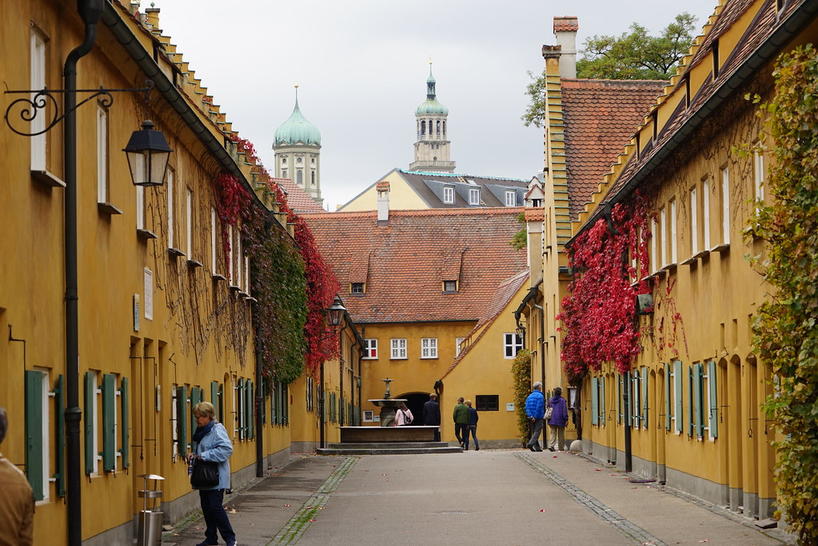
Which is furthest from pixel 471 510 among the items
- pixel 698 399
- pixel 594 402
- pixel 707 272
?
pixel 594 402

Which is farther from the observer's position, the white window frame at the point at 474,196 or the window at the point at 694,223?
the white window frame at the point at 474,196

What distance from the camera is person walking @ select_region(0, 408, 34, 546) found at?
8.13 meters

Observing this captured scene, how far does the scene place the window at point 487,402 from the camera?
68812 mm

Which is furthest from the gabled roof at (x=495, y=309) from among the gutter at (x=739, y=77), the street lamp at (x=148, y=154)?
Result: the street lamp at (x=148, y=154)

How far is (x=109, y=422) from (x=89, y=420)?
0.99 metres

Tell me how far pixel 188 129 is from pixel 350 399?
48.2 m

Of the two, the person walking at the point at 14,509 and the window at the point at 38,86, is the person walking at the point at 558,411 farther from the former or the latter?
the person walking at the point at 14,509

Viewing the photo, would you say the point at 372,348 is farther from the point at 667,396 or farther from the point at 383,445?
the point at 667,396

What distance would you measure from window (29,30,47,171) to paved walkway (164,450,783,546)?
6165 millimetres

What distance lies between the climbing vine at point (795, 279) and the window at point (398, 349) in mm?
66475

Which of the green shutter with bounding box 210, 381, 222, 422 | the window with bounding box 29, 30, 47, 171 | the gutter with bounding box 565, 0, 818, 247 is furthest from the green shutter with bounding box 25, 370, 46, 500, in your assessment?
the green shutter with bounding box 210, 381, 222, 422

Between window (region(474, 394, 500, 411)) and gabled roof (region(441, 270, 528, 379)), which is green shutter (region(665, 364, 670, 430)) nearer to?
gabled roof (region(441, 270, 528, 379))

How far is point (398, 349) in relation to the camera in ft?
269

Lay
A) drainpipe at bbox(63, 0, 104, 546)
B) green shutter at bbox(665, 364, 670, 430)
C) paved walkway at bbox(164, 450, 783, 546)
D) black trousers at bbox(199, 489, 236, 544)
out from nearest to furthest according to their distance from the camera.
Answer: drainpipe at bbox(63, 0, 104, 546) → black trousers at bbox(199, 489, 236, 544) → paved walkway at bbox(164, 450, 783, 546) → green shutter at bbox(665, 364, 670, 430)
